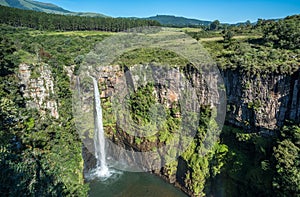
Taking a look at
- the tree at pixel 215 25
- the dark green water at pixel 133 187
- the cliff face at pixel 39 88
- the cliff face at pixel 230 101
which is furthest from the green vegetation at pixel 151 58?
the tree at pixel 215 25

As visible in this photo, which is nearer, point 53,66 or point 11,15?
point 53,66

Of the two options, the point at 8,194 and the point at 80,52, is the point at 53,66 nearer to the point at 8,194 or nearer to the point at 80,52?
the point at 80,52

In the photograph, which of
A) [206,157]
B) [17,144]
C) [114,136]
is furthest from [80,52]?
[206,157]

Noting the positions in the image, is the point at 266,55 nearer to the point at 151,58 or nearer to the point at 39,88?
the point at 151,58

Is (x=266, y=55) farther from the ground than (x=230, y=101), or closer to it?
farther from the ground

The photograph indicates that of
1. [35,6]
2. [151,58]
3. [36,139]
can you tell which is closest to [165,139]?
[151,58]
